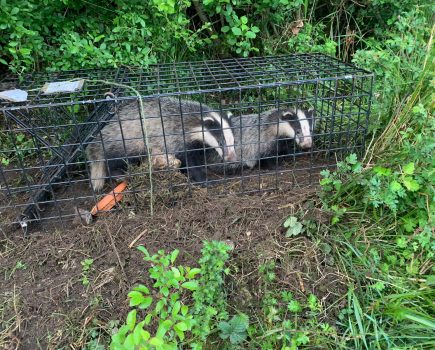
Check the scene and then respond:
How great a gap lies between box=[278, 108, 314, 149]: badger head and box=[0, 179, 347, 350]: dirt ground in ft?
1.86

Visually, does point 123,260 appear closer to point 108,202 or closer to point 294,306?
point 108,202

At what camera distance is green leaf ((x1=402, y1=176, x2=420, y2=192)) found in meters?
2.28

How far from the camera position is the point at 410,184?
2.29m

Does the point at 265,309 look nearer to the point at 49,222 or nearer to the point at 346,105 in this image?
the point at 49,222

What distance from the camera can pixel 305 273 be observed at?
2354 millimetres

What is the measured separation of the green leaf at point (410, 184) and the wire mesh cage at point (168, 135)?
643 millimetres

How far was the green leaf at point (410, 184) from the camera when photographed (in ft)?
7.48

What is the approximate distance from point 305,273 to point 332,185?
635 mm

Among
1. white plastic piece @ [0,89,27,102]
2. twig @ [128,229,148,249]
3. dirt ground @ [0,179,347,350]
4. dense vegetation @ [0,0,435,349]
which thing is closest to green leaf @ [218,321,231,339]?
dense vegetation @ [0,0,435,349]

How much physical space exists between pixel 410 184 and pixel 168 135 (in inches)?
65.2

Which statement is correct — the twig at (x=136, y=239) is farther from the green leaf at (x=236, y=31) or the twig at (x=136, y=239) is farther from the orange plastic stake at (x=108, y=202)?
the green leaf at (x=236, y=31)

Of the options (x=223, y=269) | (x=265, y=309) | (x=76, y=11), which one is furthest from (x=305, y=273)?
(x=76, y=11)

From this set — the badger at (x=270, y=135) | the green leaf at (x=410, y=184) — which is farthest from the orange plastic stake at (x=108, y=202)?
the green leaf at (x=410, y=184)

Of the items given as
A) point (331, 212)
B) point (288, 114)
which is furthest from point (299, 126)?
point (331, 212)
